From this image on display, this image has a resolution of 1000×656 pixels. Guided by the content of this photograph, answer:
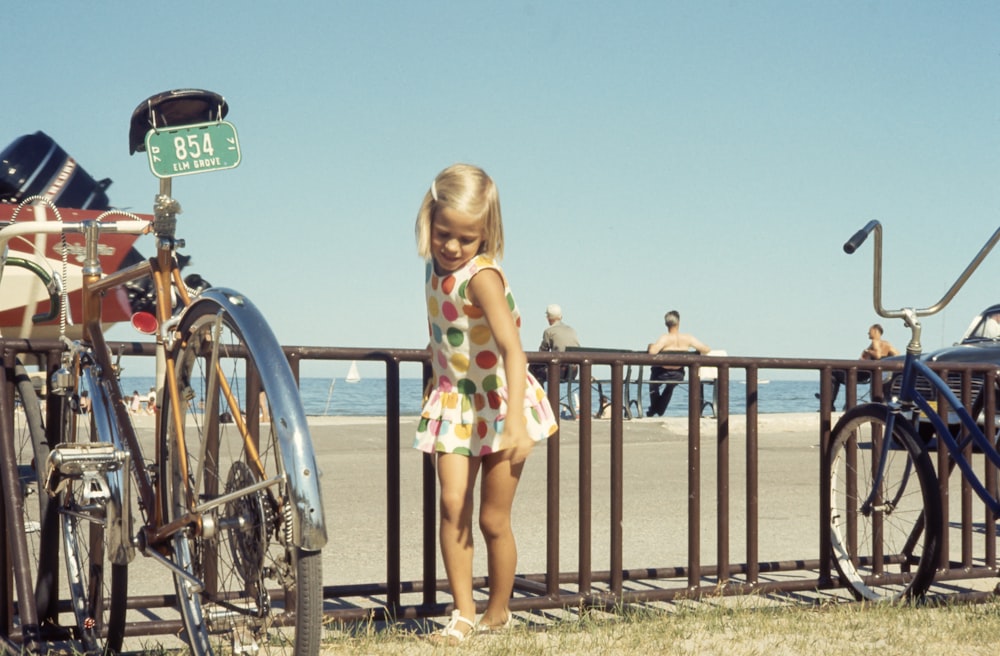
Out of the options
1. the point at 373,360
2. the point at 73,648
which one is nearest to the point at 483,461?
the point at 373,360

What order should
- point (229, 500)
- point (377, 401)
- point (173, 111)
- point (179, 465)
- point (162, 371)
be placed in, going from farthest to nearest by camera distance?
point (377, 401) < point (173, 111) < point (162, 371) < point (179, 465) < point (229, 500)

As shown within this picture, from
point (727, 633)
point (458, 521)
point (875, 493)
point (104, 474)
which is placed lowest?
point (727, 633)

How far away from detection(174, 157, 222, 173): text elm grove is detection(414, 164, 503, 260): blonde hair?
0.72m

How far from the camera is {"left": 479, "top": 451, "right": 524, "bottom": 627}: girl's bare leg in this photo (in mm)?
4336

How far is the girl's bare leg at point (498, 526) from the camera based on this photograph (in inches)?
171

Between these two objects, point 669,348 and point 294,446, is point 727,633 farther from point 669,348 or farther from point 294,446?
point 669,348

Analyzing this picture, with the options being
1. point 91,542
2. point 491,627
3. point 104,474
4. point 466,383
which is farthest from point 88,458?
point 491,627

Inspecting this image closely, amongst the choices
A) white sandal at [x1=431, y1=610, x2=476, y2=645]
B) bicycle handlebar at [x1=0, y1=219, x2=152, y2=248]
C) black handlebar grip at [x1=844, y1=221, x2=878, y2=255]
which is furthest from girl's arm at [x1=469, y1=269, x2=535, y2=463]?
black handlebar grip at [x1=844, y1=221, x2=878, y2=255]

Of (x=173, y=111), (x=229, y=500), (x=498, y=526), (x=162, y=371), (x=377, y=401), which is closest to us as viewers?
(x=229, y=500)

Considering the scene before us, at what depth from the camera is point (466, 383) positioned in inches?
170

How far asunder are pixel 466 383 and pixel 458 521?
49 cm

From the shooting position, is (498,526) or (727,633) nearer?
(498,526)

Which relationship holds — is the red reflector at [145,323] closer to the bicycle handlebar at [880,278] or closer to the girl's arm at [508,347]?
the girl's arm at [508,347]

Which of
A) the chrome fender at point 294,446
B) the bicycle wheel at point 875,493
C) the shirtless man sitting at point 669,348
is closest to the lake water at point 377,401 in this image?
the shirtless man sitting at point 669,348
